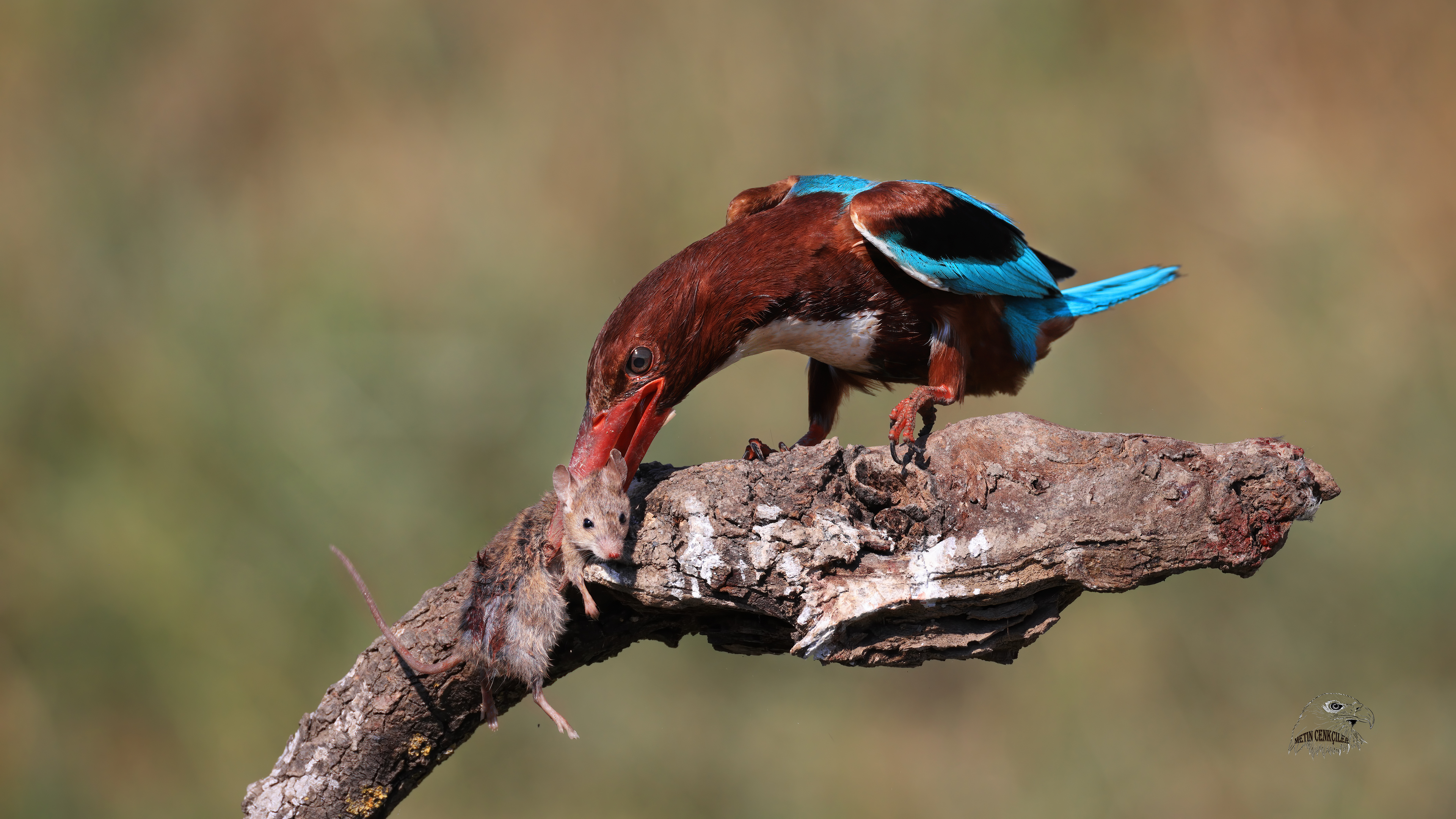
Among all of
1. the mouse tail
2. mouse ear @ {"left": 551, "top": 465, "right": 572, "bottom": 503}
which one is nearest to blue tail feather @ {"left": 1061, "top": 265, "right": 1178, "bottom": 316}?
mouse ear @ {"left": 551, "top": 465, "right": 572, "bottom": 503}

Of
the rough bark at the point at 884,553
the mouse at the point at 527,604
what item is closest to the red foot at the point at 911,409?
the rough bark at the point at 884,553

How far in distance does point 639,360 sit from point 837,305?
0.50 metres

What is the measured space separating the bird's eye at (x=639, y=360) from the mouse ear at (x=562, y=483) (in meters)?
0.26

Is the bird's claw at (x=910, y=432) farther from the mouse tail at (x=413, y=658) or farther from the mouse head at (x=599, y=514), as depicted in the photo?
the mouse tail at (x=413, y=658)

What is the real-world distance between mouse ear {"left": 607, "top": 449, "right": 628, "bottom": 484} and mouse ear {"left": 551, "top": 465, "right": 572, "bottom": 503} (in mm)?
78

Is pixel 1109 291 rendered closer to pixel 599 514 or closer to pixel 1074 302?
pixel 1074 302

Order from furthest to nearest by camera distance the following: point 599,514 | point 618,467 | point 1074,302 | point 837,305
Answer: point 1074,302 < point 837,305 < point 618,467 < point 599,514

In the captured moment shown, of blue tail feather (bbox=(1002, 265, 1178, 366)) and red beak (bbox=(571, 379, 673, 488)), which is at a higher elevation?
red beak (bbox=(571, 379, 673, 488))

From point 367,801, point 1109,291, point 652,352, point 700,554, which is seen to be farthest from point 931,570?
point 1109,291

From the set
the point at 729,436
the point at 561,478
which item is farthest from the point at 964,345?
the point at 729,436

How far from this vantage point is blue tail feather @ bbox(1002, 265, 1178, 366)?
7.63 feet

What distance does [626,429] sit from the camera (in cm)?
185

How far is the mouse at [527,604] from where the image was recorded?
1.59 m

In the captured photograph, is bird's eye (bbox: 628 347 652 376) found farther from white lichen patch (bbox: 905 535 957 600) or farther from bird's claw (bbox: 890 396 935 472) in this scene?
white lichen patch (bbox: 905 535 957 600)
